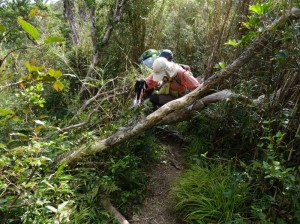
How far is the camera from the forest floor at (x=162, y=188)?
277 centimetres

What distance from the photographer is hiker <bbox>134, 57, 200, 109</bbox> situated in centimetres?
338

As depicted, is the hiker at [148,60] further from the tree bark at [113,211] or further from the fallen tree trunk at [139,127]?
the tree bark at [113,211]

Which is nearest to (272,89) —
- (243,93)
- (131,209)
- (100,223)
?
(243,93)

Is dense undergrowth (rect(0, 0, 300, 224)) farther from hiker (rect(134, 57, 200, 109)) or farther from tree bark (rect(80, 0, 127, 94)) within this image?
tree bark (rect(80, 0, 127, 94))

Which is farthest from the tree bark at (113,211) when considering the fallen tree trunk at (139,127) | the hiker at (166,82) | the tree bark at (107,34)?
the tree bark at (107,34)

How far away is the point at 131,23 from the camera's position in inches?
206

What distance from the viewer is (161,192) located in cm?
311

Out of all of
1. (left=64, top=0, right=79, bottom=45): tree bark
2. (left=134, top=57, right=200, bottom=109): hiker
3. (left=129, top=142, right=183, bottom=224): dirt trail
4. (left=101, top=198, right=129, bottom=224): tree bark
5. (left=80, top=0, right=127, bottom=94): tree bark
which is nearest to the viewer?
(left=101, top=198, right=129, bottom=224): tree bark

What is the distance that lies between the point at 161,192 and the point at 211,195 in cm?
69

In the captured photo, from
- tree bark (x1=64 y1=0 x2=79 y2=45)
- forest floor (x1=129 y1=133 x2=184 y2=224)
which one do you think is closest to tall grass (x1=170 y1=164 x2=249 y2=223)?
forest floor (x1=129 y1=133 x2=184 y2=224)

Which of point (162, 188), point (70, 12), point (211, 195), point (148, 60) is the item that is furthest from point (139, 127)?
point (70, 12)

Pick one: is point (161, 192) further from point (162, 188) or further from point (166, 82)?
Result: point (166, 82)

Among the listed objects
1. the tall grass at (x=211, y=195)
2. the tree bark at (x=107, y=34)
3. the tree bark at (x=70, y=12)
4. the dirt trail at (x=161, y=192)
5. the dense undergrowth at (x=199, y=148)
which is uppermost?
the tree bark at (x=70, y=12)

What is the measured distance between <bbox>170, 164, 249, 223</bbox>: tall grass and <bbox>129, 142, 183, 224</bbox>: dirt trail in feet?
0.49
